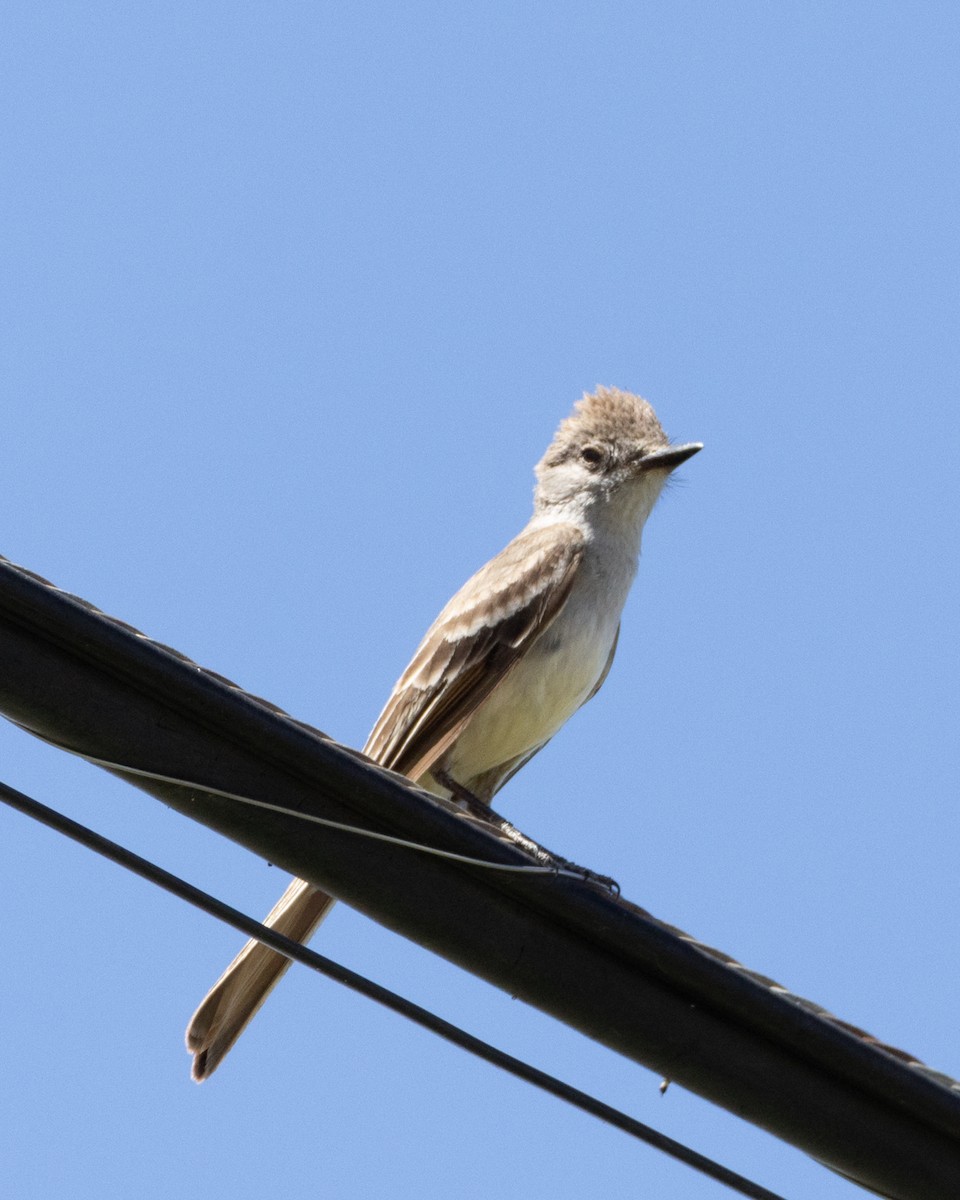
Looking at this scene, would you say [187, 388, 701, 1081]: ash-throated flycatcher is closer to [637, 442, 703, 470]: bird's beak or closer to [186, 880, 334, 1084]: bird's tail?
[637, 442, 703, 470]: bird's beak

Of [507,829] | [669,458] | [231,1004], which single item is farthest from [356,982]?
[669,458]

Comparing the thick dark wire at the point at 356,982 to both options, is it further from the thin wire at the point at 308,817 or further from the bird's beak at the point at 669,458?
the bird's beak at the point at 669,458

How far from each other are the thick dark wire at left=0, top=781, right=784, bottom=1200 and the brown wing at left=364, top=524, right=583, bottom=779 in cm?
374

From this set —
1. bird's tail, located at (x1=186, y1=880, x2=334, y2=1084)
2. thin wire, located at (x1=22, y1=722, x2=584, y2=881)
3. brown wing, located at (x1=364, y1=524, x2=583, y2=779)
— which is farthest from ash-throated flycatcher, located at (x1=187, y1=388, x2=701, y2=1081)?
thin wire, located at (x1=22, y1=722, x2=584, y2=881)

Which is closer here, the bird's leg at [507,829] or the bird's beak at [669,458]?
the bird's leg at [507,829]

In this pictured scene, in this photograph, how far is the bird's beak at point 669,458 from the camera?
9297 millimetres

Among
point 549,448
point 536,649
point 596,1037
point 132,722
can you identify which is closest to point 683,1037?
point 596,1037

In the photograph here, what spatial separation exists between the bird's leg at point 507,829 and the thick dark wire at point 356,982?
7.69 ft

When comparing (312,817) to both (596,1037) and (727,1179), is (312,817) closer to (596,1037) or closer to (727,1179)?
(596,1037)

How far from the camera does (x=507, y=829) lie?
7074 millimetres

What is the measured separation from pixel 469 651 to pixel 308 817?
4.04 m

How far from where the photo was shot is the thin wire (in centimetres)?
389

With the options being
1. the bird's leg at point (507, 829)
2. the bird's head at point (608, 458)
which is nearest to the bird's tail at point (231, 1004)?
the bird's leg at point (507, 829)

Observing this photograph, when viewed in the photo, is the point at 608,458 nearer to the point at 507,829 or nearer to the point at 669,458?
the point at 669,458
